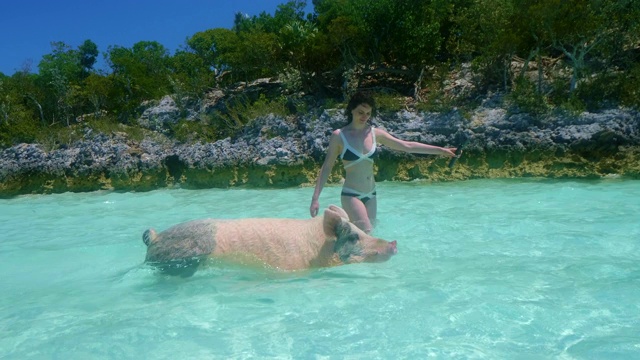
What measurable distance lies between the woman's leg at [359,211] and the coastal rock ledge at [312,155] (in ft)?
18.4

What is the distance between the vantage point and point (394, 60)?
57.0ft

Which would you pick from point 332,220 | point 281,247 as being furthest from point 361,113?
point 281,247

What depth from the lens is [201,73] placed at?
1933cm

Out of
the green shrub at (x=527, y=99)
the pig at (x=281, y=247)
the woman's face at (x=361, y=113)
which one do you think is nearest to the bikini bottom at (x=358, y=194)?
the woman's face at (x=361, y=113)

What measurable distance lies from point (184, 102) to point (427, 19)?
28.9 feet

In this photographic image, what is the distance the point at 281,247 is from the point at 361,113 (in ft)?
5.96

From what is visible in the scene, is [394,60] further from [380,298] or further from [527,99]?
[380,298]

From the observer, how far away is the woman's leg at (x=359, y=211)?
5406 millimetres

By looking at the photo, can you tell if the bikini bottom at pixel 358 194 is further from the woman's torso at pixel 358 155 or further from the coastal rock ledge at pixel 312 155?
the coastal rock ledge at pixel 312 155

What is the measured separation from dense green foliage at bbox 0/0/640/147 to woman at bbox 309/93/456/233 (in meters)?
7.10

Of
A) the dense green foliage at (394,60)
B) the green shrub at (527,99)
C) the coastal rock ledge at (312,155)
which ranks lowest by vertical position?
the coastal rock ledge at (312,155)

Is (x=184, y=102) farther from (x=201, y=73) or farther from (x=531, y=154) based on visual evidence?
(x=531, y=154)

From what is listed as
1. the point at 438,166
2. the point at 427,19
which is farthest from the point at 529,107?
the point at 427,19

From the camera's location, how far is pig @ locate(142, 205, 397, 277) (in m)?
4.29
